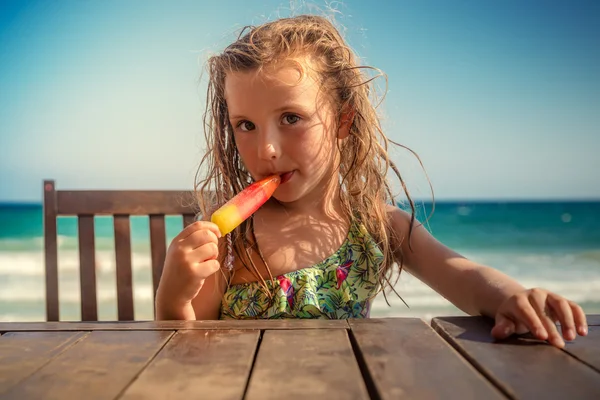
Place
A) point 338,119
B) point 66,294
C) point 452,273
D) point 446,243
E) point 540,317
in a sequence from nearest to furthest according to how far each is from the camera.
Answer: point 540,317 → point 452,273 → point 338,119 → point 66,294 → point 446,243

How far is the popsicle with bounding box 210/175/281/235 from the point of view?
1410 mm

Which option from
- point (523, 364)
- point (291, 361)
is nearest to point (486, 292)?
point (523, 364)

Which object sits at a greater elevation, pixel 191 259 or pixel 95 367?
pixel 191 259

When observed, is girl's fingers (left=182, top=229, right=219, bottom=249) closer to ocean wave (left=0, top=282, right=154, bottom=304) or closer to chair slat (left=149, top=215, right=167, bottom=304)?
chair slat (left=149, top=215, right=167, bottom=304)

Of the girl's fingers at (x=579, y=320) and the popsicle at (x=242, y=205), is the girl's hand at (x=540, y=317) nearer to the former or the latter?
the girl's fingers at (x=579, y=320)

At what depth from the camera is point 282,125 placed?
5.46 ft

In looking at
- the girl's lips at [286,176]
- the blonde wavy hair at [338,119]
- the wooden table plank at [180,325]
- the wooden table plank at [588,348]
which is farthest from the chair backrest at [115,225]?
the wooden table plank at [588,348]

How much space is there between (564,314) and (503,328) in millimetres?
127

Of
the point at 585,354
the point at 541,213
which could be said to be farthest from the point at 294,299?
the point at 541,213

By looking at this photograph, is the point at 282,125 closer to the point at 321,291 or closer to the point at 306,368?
the point at 321,291

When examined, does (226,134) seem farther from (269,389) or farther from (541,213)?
(541,213)

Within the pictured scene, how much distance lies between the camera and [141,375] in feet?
2.82

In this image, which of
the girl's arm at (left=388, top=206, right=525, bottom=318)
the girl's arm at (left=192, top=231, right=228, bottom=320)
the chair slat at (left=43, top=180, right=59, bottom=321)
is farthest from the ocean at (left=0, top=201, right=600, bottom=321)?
the chair slat at (left=43, top=180, right=59, bottom=321)

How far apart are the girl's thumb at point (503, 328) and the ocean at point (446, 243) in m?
0.86
